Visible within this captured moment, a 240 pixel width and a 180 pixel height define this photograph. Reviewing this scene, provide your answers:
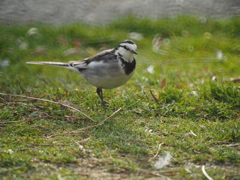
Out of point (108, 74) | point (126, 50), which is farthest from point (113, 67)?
point (126, 50)

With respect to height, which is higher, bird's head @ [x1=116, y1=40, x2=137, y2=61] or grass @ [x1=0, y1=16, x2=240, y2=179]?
bird's head @ [x1=116, y1=40, x2=137, y2=61]

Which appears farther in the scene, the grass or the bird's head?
the bird's head

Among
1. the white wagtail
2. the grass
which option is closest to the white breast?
the white wagtail

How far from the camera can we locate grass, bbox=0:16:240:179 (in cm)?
303

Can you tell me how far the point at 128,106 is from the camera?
455 cm

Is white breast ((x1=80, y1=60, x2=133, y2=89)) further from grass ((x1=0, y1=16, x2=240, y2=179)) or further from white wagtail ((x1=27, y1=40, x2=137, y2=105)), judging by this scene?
grass ((x1=0, y1=16, x2=240, y2=179))

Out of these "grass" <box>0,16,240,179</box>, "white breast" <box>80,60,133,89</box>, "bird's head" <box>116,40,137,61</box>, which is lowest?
"grass" <box>0,16,240,179</box>

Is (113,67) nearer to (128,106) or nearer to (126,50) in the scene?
(126,50)

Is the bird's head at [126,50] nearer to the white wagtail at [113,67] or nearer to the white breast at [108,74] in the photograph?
the white wagtail at [113,67]

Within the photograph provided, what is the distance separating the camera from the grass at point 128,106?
3.03 meters

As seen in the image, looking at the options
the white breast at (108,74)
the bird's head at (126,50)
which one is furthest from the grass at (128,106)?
the bird's head at (126,50)

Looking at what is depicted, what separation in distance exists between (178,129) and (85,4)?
5.28 meters

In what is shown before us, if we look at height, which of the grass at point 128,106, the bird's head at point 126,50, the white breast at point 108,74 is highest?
the bird's head at point 126,50

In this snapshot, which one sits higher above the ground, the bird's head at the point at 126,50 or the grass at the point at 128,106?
the bird's head at the point at 126,50
